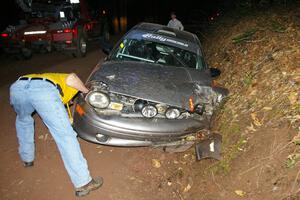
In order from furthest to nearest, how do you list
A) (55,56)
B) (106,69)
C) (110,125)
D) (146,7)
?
(146,7) < (55,56) < (106,69) < (110,125)

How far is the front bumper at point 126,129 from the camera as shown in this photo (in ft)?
14.6

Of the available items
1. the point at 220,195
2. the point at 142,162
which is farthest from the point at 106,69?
the point at 220,195

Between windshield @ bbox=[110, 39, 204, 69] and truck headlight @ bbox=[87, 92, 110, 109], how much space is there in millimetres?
1419

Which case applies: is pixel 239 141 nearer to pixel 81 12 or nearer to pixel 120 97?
pixel 120 97

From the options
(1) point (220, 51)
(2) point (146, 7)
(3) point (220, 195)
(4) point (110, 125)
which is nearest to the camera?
(3) point (220, 195)

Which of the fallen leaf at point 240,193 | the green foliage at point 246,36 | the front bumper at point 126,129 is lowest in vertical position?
the fallen leaf at point 240,193

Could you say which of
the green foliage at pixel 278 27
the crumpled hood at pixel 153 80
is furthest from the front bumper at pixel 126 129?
the green foliage at pixel 278 27

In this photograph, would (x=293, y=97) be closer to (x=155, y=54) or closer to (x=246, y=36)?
(x=155, y=54)

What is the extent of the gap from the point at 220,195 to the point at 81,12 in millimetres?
11091

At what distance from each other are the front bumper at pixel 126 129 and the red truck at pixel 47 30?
723 centimetres

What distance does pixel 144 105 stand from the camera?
4.60 m

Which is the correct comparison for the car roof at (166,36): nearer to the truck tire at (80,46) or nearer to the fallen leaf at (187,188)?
the fallen leaf at (187,188)

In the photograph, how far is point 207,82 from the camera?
5539 mm

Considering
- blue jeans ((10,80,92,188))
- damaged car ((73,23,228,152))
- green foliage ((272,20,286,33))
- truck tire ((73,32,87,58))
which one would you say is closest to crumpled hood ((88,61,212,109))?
damaged car ((73,23,228,152))
